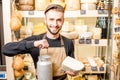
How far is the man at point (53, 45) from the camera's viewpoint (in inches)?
65.7

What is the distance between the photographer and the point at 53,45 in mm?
1821

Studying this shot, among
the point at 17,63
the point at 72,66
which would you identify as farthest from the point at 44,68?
the point at 17,63

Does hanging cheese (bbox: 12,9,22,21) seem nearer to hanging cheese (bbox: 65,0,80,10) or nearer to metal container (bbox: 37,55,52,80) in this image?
hanging cheese (bbox: 65,0,80,10)

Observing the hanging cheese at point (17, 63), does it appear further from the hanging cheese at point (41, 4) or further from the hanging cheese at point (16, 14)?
the hanging cheese at point (41, 4)

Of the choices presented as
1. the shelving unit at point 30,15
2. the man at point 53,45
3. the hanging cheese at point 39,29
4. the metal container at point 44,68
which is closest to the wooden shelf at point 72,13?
the shelving unit at point 30,15

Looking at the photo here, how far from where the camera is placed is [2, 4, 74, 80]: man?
167 cm

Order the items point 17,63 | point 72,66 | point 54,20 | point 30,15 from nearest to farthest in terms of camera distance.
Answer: point 72,66 → point 54,20 → point 17,63 → point 30,15

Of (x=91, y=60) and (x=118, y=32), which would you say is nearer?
(x=118, y=32)

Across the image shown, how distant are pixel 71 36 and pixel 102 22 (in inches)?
15.0

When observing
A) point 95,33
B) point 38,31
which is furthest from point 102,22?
point 38,31

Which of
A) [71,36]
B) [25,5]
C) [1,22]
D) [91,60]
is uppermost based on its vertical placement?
[25,5]

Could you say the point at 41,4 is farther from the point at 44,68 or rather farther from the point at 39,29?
the point at 44,68

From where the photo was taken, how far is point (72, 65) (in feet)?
4.96

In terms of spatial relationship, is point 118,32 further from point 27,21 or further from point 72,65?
point 27,21
